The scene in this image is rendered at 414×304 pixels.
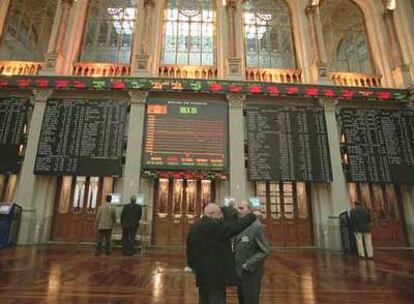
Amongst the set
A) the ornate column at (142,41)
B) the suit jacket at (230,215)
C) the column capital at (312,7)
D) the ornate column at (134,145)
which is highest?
the column capital at (312,7)

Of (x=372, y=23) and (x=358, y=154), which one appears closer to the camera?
(x=358, y=154)

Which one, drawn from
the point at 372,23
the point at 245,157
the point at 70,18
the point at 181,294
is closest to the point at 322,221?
the point at 245,157

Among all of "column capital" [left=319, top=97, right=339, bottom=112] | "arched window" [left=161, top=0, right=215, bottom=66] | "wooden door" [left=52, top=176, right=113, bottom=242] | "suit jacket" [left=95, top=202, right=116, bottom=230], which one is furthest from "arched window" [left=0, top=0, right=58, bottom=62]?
"column capital" [left=319, top=97, right=339, bottom=112]

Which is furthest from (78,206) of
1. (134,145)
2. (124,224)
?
(124,224)

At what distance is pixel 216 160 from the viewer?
9.86 m

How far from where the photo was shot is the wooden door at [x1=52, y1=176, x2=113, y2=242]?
986 centimetres

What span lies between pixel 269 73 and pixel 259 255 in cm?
989

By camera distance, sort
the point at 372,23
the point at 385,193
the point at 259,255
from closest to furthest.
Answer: the point at 259,255 < the point at 385,193 < the point at 372,23

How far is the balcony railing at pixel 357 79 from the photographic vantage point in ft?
37.8

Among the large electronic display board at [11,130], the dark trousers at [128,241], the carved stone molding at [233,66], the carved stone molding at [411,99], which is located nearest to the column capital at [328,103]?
the carved stone molding at [411,99]

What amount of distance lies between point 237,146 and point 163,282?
631 centimetres

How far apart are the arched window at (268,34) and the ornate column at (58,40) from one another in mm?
7120

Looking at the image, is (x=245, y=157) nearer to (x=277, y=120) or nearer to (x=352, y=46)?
(x=277, y=120)

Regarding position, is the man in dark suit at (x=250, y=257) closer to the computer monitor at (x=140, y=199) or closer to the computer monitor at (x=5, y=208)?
the computer monitor at (x=140, y=199)
